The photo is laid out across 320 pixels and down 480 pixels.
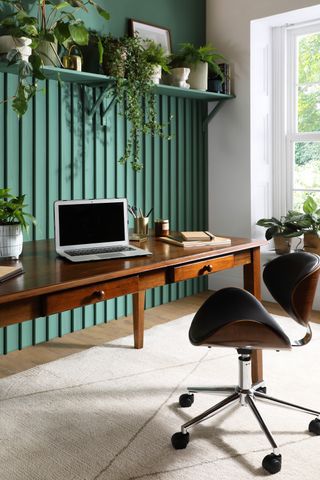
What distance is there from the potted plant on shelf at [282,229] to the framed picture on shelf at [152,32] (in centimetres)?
153

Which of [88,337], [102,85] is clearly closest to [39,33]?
[102,85]

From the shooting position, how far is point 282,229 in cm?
438

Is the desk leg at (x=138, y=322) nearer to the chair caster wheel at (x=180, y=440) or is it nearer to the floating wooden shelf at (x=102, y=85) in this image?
the chair caster wheel at (x=180, y=440)

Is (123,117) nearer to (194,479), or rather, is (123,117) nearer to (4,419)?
(4,419)

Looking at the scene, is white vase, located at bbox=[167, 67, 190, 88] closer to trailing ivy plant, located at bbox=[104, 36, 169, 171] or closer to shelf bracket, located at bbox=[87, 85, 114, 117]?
trailing ivy plant, located at bbox=[104, 36, 169, 171]

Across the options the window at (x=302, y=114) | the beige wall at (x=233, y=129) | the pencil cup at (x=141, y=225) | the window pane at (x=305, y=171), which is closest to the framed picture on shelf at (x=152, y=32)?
the beige wall at (x=233, y=129)

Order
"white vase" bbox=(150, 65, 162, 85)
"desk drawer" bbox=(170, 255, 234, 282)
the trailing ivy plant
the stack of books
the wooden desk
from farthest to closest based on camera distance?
"white vase" bbox=(150, 65, 162, 85), the trailing ivy plant, the stack of books, "desk drawer" bbox=(170, 255, 234, 282), the wooden desk

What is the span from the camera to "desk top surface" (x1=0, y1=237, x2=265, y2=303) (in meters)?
1.90

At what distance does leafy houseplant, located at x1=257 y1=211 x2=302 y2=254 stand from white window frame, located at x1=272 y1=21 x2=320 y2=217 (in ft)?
1.15

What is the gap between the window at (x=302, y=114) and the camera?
14.7ft

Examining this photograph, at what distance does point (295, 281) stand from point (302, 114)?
2675 millimetres

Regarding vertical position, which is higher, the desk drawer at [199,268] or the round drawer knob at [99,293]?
the desk drawer at [199,268]

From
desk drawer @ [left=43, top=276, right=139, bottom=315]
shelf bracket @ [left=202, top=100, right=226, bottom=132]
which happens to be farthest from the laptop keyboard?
shelf bracket @ [left=202, top=100, right=226, bottom=132]

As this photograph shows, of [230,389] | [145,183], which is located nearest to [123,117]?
[145,183]
